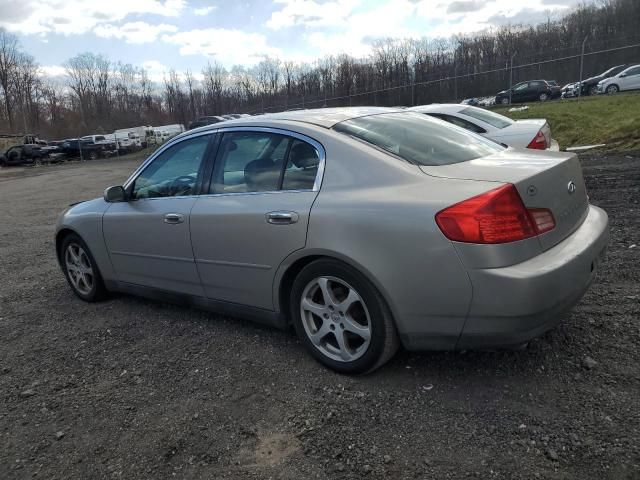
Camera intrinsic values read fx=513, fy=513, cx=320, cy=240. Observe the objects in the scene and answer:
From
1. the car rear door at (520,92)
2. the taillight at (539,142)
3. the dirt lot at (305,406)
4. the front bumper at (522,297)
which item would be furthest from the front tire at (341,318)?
the car rear door at (520,92)

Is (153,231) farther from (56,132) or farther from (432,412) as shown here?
(56,132)

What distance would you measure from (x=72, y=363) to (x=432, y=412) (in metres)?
2.57

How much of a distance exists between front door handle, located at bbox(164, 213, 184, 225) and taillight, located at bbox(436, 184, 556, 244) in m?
2.00

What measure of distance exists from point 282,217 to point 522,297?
4.71 ft

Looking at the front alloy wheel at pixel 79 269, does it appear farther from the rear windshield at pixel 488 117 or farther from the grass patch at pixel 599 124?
the grass patch at pixel 599 124

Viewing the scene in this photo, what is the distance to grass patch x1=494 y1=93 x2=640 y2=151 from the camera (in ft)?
→ 38.6

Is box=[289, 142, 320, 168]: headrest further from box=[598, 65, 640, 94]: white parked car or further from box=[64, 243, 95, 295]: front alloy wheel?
box=[598, 65, 640, 94]: white parked car

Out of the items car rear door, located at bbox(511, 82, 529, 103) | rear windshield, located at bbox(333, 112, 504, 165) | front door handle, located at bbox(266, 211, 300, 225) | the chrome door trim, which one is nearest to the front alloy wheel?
the chrome door trim

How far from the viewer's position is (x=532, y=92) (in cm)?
3291

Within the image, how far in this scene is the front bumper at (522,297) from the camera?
2471 millimetres

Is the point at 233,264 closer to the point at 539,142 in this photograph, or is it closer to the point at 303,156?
the point at 303,156

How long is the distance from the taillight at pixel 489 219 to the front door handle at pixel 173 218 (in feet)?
6.57

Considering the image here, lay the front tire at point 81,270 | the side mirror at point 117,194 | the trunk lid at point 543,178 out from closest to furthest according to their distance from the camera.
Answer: the trunk lid at point 543,178
the side mirror at point 117,194
the front tire at point 81,270

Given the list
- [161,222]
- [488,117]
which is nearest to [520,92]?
[488,117]
